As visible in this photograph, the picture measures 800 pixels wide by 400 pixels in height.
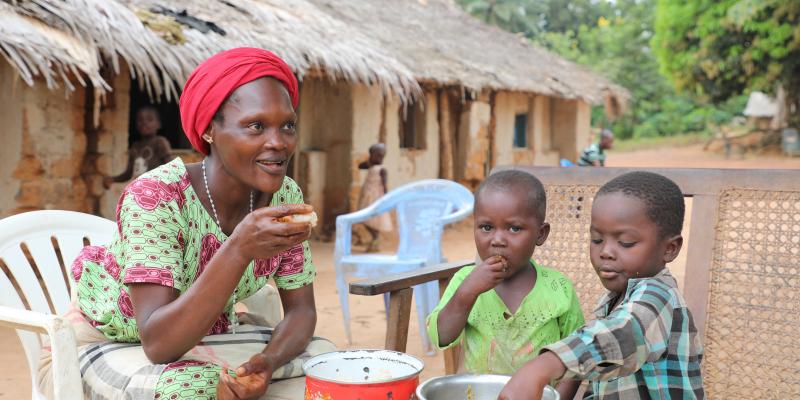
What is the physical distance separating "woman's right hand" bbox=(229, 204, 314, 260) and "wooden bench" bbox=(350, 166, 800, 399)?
2.32 feet

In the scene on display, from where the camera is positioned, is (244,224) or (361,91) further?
(361,91)

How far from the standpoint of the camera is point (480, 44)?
12.3 meters

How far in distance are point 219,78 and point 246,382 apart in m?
0.71

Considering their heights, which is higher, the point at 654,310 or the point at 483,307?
the point at 654,310

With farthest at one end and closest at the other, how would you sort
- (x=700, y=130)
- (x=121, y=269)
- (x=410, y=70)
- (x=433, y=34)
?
(x=700, y=130) < (x=433, y=34) < (x=410, y=70) < (x=121, y=269)

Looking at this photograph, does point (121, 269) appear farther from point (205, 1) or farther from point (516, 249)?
point (205, 1)

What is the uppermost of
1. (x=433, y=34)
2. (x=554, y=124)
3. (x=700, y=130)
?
(x=433, y=34)

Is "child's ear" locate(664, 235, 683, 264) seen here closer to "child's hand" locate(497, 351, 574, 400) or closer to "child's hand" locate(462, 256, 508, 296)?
"child's hand" locate(462, 256, 508, 296)

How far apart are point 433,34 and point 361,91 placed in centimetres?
266

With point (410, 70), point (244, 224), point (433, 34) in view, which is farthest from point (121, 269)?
point (433, 34)

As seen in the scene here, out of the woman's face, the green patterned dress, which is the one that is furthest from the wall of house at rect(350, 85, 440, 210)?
the woman's face

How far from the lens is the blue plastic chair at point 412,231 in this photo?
4.52m

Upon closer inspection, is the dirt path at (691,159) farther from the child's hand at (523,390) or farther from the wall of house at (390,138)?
the child's hand at (523,390)

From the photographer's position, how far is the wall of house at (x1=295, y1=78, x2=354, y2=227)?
9219mm
